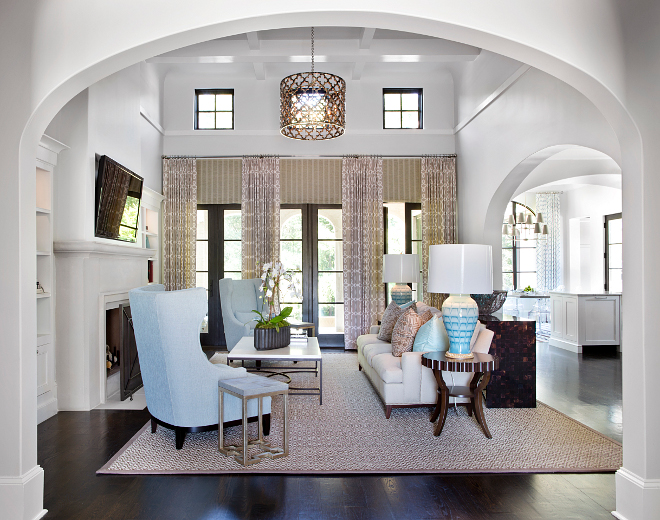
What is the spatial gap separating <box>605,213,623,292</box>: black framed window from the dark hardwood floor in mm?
8040

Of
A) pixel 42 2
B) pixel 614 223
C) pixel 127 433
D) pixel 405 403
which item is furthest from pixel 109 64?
pixel 614 223

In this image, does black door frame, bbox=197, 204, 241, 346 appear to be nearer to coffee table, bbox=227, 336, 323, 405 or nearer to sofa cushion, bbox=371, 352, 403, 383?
coffee table, bbox=227, 336, 323, 405

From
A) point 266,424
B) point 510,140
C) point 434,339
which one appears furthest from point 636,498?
point 510,140

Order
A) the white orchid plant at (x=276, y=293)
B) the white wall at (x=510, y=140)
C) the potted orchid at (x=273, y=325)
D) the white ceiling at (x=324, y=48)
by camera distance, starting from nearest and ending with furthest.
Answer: the white wall at (x=510, y=140), the potted orchid at (x=273, y=325), the white orchid plant at (x=276, y=293), the white ceiling at (x=324, y=48)

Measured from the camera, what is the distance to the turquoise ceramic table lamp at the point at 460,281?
3828mm

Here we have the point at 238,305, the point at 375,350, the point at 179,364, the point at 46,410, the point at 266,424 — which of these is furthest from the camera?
the point at 238,305

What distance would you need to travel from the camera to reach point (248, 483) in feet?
10.5

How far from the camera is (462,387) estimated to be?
4.47m

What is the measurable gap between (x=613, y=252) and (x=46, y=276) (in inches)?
393

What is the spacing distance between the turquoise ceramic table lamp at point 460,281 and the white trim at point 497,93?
2.64 metres

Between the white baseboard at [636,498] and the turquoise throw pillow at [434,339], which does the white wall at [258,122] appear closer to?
the turquoise throw pillow at [434,339]

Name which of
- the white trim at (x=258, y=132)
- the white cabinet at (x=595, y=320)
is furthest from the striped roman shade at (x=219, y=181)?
the white cabinet at (x=595, y=320)

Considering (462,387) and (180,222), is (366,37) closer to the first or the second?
(180,222)

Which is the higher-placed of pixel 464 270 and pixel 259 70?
pixel 259 70
